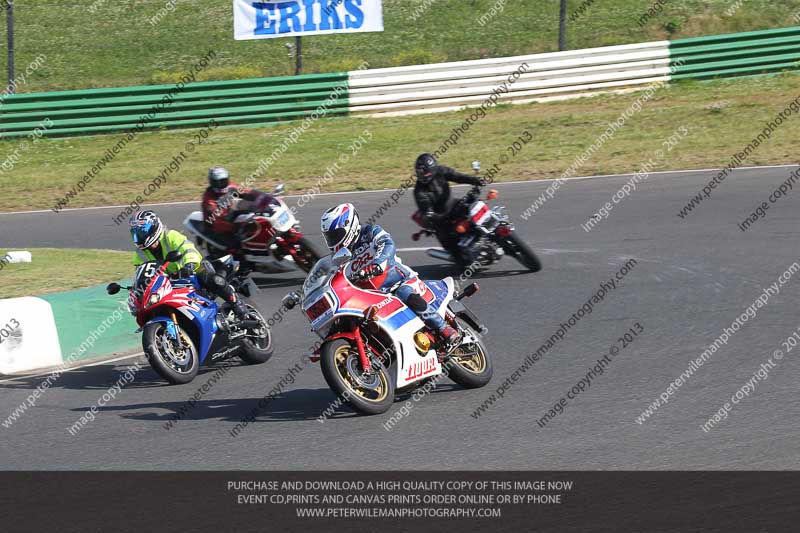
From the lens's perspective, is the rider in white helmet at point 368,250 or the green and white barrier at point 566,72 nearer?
the rider in white helmet at point 368,250

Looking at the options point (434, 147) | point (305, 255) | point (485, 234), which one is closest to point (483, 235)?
point (485, 234)

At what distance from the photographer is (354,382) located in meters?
8.21

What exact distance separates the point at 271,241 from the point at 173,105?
12830 millimetres

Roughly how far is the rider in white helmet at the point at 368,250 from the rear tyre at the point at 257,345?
2002 mm

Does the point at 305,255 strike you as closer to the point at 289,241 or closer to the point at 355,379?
the point at 289,241

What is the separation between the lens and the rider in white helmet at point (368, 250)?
27.7 ft

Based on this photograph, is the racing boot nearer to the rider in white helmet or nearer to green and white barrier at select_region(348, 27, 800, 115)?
the rider in white helmet

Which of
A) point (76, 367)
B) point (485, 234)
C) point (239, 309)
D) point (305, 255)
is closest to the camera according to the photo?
point (239, 309)

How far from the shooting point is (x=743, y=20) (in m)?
31.3

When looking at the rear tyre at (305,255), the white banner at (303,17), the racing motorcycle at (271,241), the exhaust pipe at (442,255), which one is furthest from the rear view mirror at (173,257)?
the white banner at (303,17)

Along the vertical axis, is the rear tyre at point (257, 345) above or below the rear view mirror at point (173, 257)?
below

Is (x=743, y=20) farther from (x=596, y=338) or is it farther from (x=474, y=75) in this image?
(x=596, y=338)

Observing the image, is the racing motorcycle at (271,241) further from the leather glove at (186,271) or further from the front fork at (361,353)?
the front fork at (361,353)
